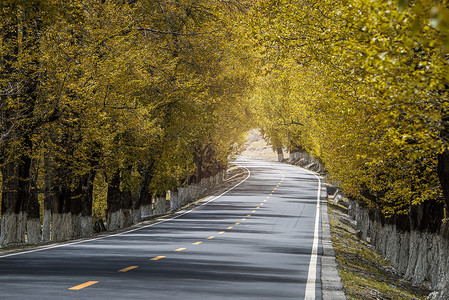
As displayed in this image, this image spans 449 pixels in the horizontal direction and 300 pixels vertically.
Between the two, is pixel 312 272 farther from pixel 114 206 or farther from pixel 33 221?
pixel 114 206

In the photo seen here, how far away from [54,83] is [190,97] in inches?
363

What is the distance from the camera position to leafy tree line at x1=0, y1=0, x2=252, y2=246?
23250 millimetres

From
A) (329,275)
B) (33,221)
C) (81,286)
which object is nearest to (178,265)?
(329,275)

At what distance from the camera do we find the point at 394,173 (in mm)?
23188

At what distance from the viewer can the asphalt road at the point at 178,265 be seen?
11.0 meters

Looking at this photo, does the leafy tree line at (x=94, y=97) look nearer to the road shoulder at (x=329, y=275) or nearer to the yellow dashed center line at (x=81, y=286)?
the yellow dashed center line at (x=81, y=286)

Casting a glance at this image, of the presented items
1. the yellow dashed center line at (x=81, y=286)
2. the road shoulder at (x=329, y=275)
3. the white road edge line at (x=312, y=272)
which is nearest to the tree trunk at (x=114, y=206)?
the white road edge line at (x=312, y=272)

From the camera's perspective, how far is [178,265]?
15094 mm

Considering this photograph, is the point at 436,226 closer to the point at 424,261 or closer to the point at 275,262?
the point at 424,261

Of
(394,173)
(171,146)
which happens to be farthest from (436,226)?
(171,146)

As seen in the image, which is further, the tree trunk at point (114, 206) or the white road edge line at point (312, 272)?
the tree trunk at point (114, 206)

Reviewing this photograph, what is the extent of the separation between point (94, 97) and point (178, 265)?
39.2 ft

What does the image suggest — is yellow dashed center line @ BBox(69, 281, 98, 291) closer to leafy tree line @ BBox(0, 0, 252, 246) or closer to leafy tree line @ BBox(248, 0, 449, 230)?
leafy tree line @ BBox(248, 0, 449, 230)

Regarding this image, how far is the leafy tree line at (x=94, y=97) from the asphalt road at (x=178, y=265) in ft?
13.0
